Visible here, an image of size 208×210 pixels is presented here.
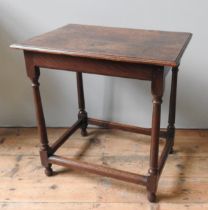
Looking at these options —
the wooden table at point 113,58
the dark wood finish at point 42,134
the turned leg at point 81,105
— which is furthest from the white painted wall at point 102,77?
the dark wood finish at point 42,134

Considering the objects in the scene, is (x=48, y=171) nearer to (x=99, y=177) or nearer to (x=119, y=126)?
(x=99, y=177)

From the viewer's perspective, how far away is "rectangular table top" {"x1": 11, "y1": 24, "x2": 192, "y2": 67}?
994 mm

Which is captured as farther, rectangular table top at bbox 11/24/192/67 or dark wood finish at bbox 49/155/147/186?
dark wood finish at bbox 49/155/147/186

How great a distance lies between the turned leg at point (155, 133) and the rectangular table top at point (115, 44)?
3.0 inches

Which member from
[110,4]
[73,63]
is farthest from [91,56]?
[110,4]

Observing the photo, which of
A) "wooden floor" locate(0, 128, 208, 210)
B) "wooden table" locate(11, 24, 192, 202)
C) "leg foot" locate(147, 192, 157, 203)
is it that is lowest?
"wooden floor" locate(0, 128, 208, 210)

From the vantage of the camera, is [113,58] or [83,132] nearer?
[113,58]

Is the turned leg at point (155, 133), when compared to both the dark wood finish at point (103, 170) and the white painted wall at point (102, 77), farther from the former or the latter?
the white painted wall at point (102, 77)

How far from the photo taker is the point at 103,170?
128 centimetres

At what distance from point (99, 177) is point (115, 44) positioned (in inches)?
25.5

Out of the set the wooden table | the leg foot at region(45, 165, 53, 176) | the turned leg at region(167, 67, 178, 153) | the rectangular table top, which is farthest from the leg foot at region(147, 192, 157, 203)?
the rectangular table top

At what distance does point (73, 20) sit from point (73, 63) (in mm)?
553

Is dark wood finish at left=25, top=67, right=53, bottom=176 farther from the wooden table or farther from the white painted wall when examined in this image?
the white painted wall

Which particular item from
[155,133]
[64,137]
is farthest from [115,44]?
[64,137]
